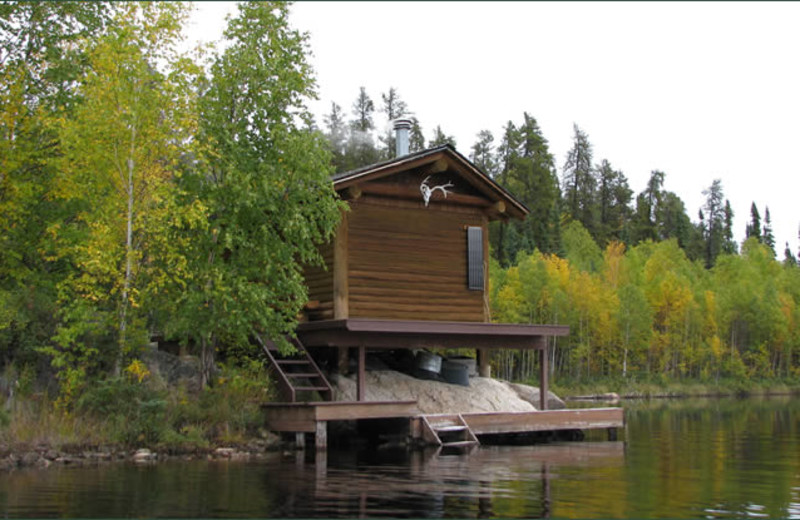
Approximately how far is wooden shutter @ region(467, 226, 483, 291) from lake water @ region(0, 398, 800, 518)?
Result: 5.74m

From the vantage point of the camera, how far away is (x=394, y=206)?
23.4 meters

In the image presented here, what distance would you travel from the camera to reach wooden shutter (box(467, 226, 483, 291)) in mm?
24219

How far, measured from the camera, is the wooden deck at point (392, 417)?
61.0 ft

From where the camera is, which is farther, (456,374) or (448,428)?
(456,374)

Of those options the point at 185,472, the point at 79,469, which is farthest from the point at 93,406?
the point at 185,472

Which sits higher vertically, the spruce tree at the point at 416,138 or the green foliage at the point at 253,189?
the spruce tree at the point at 416,138

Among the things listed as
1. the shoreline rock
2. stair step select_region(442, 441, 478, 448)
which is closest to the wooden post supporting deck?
stair step select_region(442, 441, 478, 448)

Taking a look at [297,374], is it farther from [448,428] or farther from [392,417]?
[448,428]

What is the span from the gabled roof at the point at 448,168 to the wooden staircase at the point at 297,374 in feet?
14.1

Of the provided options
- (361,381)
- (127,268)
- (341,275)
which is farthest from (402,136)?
(127,268)

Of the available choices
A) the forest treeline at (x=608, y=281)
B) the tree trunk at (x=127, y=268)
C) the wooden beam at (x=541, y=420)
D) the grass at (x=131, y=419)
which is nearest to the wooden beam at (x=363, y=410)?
the wooden beam at (x=541, y=420)

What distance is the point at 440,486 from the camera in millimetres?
12961

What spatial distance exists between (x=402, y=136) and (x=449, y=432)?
9612 millimetres

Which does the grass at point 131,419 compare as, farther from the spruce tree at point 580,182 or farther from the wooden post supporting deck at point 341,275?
the spruce tree at point 580,182
